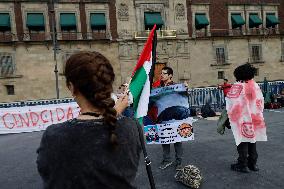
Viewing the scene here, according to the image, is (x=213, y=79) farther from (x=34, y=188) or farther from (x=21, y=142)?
(x=34, y=188)

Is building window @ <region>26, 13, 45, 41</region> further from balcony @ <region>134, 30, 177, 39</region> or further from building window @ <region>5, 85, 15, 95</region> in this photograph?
balcony @ <region>134, 30, 177, 39</region>

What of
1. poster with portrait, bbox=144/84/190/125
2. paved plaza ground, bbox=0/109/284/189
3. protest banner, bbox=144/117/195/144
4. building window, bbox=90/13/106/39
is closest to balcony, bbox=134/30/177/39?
building window, bbox=90/13/106/39

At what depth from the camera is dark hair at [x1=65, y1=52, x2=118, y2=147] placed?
1.36 m

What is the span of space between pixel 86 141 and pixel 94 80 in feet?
0.97

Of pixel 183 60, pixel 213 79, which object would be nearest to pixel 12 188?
pixel 183 60

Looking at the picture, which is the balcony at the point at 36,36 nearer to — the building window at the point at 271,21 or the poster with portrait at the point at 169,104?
the poster with portrait at the point at 169,104

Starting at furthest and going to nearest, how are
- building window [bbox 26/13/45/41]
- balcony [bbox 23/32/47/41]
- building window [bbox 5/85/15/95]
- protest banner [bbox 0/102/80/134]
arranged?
building window [bbox 26/13/45/41] < balcony [bbox 23/32/47/41] < building window [bbox 5/85/15/95] < protest banner [bbox 0/102/80/134]

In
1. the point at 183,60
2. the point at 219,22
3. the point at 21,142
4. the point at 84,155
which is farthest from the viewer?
the point at 219,22

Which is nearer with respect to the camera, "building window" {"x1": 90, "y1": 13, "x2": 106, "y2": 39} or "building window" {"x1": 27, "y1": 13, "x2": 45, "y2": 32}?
"building window" {"x1": 27, "y1": 13, "x2": 45, "y2": 32}

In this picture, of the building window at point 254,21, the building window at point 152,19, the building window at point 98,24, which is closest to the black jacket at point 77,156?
the building window at point 98,24

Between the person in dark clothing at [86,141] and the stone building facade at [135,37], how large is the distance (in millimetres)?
21503

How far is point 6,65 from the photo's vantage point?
22.5 metres

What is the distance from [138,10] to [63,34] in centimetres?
679

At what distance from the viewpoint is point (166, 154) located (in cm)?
536
